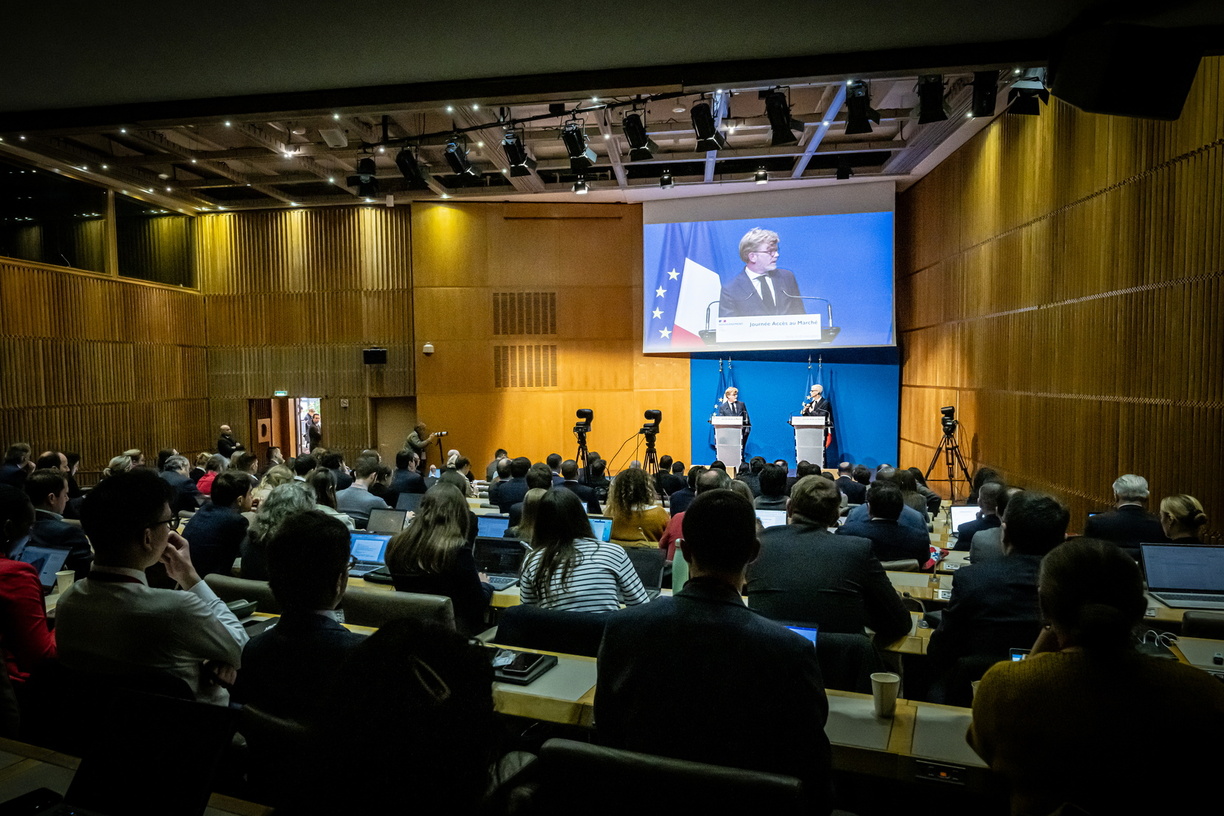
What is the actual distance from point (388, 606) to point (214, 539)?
6.15 feet

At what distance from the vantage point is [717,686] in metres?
1.76

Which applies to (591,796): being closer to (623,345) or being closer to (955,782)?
(955,782)

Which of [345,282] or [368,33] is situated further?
[345,282]

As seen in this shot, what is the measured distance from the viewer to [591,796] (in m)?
1.53

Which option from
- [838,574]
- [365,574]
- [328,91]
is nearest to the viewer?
[838,574]

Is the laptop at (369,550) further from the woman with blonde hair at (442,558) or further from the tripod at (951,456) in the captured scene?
the tripod at (951,456)

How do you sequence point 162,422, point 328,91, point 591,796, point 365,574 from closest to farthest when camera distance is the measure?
1. point 591,796
2. point 328,91
3. point 365,574
4. point 162,422

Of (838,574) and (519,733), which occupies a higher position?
(838,574)

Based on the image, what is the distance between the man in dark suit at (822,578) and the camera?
2945 millimetres

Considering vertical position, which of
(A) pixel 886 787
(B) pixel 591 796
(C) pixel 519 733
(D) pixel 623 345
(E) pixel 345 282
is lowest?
(A) pixel 886 787

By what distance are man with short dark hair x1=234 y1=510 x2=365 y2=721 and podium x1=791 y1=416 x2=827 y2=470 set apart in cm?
1179

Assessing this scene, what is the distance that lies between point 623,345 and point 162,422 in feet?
28.2

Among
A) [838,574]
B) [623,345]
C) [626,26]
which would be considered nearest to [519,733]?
[838,574]

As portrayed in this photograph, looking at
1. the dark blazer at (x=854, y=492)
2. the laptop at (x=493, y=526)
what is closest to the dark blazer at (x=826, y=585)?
the laptop at (x=493, y=526)
